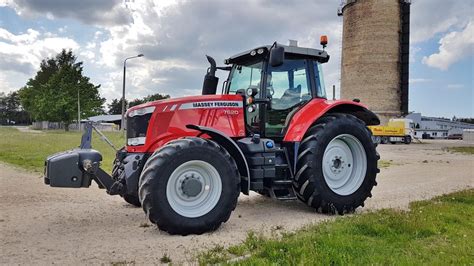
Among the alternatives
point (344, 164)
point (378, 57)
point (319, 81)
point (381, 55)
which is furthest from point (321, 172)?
point (381, 55)

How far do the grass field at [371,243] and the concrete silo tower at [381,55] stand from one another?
130ft

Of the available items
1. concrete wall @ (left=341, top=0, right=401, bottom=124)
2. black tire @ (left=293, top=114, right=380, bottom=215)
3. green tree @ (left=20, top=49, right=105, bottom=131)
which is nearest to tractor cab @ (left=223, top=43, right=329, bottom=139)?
black tire @ (left=293, top=114, right=380, bottom=215)

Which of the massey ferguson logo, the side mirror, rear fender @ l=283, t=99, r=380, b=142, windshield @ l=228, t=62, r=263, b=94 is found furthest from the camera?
windshield @ l=228, t=62, r=263, b=94

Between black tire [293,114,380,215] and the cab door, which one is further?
the cab door

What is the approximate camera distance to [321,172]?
663cm

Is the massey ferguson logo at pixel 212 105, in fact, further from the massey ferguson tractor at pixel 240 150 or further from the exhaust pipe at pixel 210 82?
the exhaust pipe at pixel 210 82

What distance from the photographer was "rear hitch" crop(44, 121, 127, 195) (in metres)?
5.71

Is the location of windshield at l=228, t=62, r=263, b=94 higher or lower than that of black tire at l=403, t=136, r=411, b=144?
higher

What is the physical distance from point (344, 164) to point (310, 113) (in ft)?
3.77

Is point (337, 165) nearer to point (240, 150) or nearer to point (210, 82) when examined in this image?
point (240, 150)

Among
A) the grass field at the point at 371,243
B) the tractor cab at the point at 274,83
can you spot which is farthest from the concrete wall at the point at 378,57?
the grass field at the point at 371,243

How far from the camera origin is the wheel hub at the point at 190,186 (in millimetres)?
5527

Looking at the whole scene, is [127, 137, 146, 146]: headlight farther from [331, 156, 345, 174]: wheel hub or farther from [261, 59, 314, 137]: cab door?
[331, 156, 345, 174]: wheel hub

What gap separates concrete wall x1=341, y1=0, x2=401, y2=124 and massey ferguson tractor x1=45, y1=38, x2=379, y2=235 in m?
38.1
